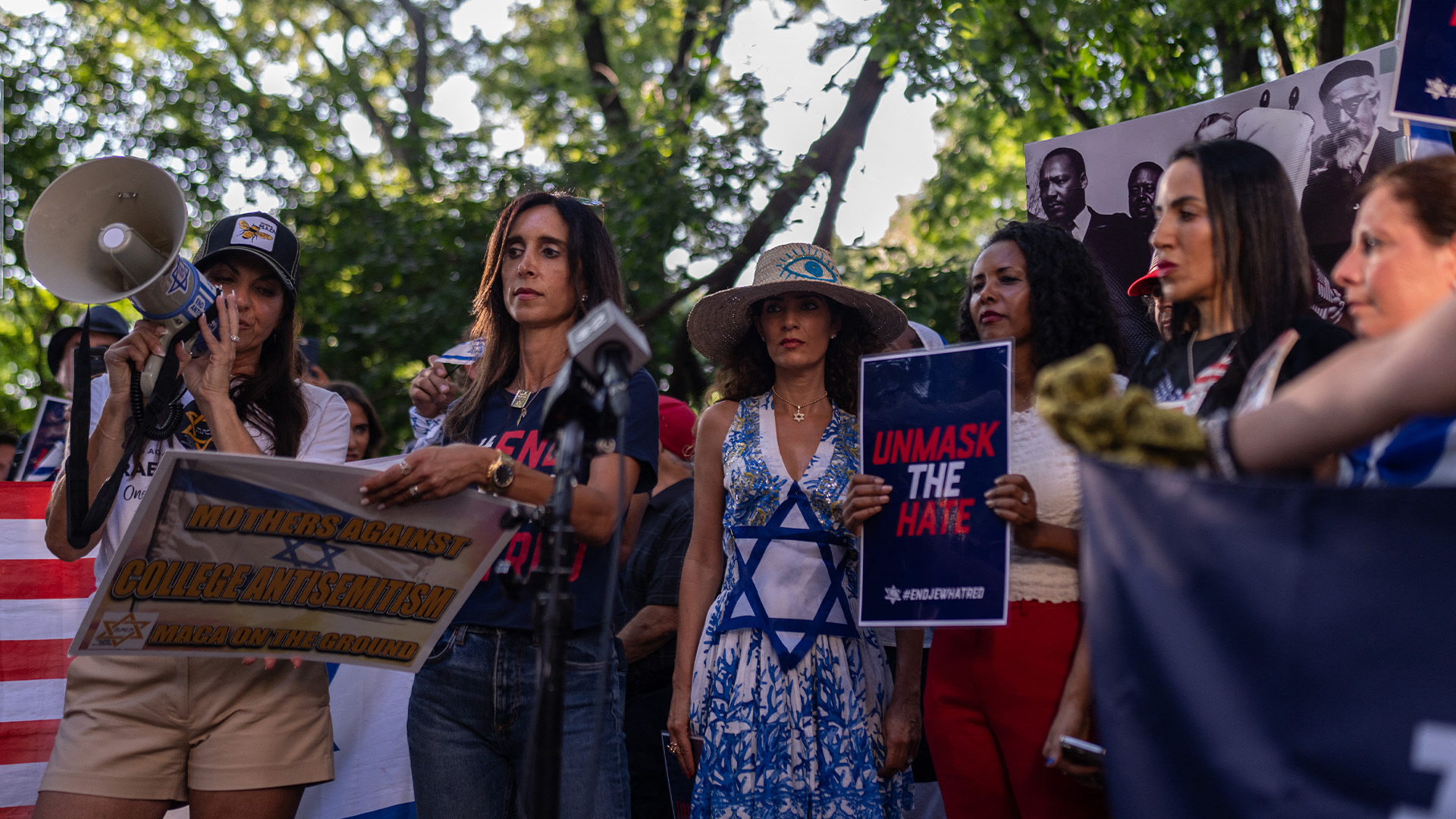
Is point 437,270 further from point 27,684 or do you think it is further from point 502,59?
point 502,59

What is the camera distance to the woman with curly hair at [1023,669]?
2.92 meters

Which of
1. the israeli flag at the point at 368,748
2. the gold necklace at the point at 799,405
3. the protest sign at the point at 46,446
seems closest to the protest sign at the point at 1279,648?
the gold necklace at the point at 799,405

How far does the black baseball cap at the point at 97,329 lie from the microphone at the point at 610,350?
4.55m

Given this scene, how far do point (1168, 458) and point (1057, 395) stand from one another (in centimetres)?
20

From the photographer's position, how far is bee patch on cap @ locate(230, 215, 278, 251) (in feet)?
10.9

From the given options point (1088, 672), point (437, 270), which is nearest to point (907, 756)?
point (1088, 672)

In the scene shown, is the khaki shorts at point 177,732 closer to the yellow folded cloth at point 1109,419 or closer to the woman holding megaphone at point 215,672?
the woman holding megaphone at point 215,672

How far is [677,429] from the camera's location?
5035mm

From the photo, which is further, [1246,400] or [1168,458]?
[1246,400]

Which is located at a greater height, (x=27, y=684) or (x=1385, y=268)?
(x=1385, y=268)

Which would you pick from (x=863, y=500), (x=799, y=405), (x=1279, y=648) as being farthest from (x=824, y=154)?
(x=1279, y=648)

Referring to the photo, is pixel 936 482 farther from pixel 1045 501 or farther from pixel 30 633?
pixel 30 633

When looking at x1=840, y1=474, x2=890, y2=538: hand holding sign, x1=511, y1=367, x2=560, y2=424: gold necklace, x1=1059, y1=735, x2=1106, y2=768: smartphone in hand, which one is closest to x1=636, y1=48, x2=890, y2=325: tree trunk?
x1=511, y1=367, x2=560, y2=424: gold necklace

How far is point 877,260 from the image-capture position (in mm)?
8391
